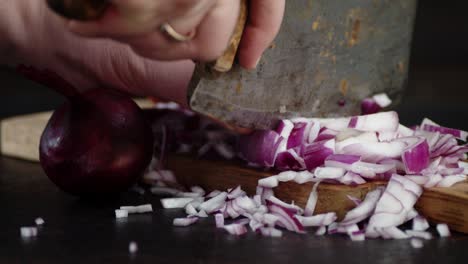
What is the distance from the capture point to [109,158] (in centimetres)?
129

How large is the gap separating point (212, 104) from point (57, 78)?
0.24 m

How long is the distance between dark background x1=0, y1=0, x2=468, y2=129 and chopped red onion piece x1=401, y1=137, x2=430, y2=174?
1.38 m

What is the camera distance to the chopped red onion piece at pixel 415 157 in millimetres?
1257

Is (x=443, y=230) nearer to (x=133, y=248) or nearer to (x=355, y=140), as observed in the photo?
(x=355, y=140)

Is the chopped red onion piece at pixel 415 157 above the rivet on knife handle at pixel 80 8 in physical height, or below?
below

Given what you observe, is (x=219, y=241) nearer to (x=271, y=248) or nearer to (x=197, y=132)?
(x=271, y=248)

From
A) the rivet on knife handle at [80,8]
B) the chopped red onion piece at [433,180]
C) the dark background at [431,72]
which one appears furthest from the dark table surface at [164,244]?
the dark background at [431,72]

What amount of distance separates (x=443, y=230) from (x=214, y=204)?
341 millimetres

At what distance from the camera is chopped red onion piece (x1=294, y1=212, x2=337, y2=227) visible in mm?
1190

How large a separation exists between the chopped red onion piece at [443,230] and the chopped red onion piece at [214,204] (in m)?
0.32

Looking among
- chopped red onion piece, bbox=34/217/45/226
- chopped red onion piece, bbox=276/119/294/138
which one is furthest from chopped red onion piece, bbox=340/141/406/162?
chopped red onion piece, bbox=34/217/45/226

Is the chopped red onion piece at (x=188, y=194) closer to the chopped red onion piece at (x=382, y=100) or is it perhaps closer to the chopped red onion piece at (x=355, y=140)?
the chopped red onion piece at (x=355, y=140)

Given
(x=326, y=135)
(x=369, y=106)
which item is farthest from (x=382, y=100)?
(x=326, y=135)

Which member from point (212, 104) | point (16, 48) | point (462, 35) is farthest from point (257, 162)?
point (462, 35)
